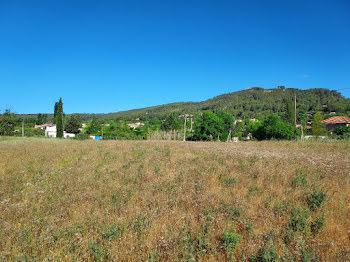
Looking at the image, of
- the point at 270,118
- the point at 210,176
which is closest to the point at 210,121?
the point at 270,118

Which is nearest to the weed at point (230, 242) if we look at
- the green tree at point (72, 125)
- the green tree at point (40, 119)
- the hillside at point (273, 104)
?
the green tree at point (72, 125)

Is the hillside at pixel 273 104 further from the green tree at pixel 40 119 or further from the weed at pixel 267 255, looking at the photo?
the weed at pixel 267 255

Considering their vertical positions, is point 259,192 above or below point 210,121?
below

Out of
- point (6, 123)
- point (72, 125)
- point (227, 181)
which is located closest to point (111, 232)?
point (227, 181)

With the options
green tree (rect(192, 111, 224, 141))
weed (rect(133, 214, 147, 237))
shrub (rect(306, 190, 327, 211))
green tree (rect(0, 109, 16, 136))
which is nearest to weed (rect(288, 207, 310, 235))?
shrub (rect(306, 190, 327, 211))

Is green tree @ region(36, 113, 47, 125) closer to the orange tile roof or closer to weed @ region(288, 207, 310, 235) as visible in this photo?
weed @ region(288, 207, 310, 235)

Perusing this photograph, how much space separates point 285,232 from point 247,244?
912 millimetres

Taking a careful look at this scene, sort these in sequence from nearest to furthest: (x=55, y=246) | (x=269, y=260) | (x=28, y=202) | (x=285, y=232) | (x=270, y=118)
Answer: (x=269, y=260), (x=55, y=246), (x=285, y=232), (x=28, y=202), (x=270, y=118)

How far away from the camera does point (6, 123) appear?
62.6 meters

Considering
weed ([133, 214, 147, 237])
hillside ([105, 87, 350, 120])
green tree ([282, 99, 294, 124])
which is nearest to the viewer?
weed ([133, 214, 147, 237])

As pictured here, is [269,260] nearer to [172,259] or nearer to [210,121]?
[172,259]

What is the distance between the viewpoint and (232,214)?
166 inches

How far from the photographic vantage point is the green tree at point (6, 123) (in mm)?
61359

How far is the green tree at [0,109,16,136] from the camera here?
61.4 m
